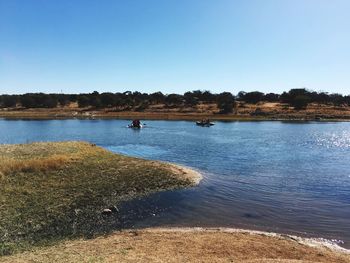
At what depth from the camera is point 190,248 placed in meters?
18.2

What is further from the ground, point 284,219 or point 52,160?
point 52,160

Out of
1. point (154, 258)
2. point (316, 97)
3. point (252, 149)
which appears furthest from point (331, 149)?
point (316, 97)

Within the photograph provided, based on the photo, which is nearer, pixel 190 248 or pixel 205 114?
pixel 190 248

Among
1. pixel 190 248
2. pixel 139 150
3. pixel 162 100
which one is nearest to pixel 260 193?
pixel 190 248

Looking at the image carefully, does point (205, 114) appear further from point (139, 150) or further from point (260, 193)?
point (260, 193)

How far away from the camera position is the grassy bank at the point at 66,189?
2094cm

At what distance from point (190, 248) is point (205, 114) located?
13273cm

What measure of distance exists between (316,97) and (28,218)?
193 m

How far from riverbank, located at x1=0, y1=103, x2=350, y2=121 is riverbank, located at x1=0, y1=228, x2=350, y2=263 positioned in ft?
372

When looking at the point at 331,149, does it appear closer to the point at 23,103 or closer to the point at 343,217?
the point at 343,217

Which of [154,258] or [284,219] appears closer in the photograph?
[154,258]

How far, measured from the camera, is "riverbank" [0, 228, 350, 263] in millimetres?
15938

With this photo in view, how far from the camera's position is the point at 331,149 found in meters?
61.9

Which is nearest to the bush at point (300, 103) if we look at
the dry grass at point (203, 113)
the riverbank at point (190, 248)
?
the dry grass at point (203, 113)
